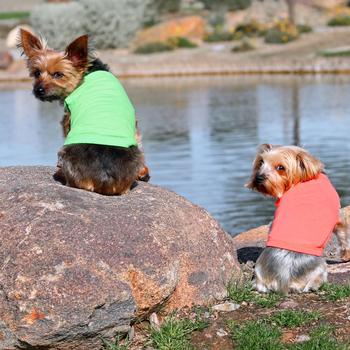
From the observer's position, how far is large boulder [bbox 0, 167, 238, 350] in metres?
6.48

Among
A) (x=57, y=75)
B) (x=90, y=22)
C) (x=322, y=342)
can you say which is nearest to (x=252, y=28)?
(x=90, y=22)

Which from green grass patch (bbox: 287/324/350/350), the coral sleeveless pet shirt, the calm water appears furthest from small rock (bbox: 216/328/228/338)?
the calm water

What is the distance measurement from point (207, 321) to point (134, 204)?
3.81 ft

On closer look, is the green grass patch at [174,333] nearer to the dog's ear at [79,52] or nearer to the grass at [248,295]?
the grass at [248,295]

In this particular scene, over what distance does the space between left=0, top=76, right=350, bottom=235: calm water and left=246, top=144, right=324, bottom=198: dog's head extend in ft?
23.1

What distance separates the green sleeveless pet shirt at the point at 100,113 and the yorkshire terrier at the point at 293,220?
4.04 feet

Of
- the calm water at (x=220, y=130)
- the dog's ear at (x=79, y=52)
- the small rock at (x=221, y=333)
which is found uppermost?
the dog's ear at (x=79, y=52)

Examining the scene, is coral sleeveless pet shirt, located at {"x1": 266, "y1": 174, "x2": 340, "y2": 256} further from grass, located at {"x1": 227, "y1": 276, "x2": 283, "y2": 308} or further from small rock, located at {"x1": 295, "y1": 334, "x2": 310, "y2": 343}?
small rock, located at {"x1": 295, "y1": 334, "x2": 310, "y2": 343}

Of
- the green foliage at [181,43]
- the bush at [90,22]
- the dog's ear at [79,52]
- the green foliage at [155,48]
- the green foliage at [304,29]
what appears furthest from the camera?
the bush at [90,22]

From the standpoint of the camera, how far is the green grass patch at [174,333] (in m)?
6.63

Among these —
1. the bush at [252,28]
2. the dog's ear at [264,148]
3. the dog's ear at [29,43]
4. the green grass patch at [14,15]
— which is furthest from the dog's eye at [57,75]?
the green grass patch at [14,15]

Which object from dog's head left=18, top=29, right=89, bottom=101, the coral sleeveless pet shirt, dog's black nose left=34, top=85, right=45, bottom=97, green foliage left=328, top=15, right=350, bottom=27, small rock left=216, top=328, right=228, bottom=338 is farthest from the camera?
green foliage left=328, top=15, right=350, bottom=27

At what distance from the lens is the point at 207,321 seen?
700cm

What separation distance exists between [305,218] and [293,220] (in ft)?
0.35
